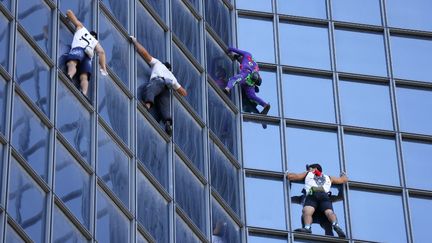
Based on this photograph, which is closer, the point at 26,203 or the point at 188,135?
the point at 26,203

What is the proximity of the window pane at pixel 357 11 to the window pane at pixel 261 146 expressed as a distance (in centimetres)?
503

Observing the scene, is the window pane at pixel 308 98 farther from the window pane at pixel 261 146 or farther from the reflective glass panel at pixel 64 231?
the reflective glass panel at pixel 64 231

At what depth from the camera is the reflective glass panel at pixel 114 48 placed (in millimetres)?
43844

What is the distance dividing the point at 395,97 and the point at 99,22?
433 inches

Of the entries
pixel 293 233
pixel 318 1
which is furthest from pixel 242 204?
pixel 318 1

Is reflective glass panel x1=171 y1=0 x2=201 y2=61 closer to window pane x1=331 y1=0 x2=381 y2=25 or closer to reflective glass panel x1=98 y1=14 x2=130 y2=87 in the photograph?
reflective glass panel x1=98 y1=14 x2=130 y2=87

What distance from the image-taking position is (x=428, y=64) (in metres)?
53.1

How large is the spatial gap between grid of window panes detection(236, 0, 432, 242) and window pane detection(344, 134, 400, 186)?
0.08ft

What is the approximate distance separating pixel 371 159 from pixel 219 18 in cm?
540

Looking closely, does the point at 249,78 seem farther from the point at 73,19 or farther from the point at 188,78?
the point at 73,19

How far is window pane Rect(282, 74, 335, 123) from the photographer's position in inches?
1982

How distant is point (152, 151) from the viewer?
44.1 metres

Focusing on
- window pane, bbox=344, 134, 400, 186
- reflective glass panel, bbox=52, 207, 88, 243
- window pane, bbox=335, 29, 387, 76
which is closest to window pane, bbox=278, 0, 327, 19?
window pane, bbox=335, 29, 387, 76

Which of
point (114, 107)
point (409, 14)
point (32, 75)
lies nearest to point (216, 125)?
point (114, 107)
